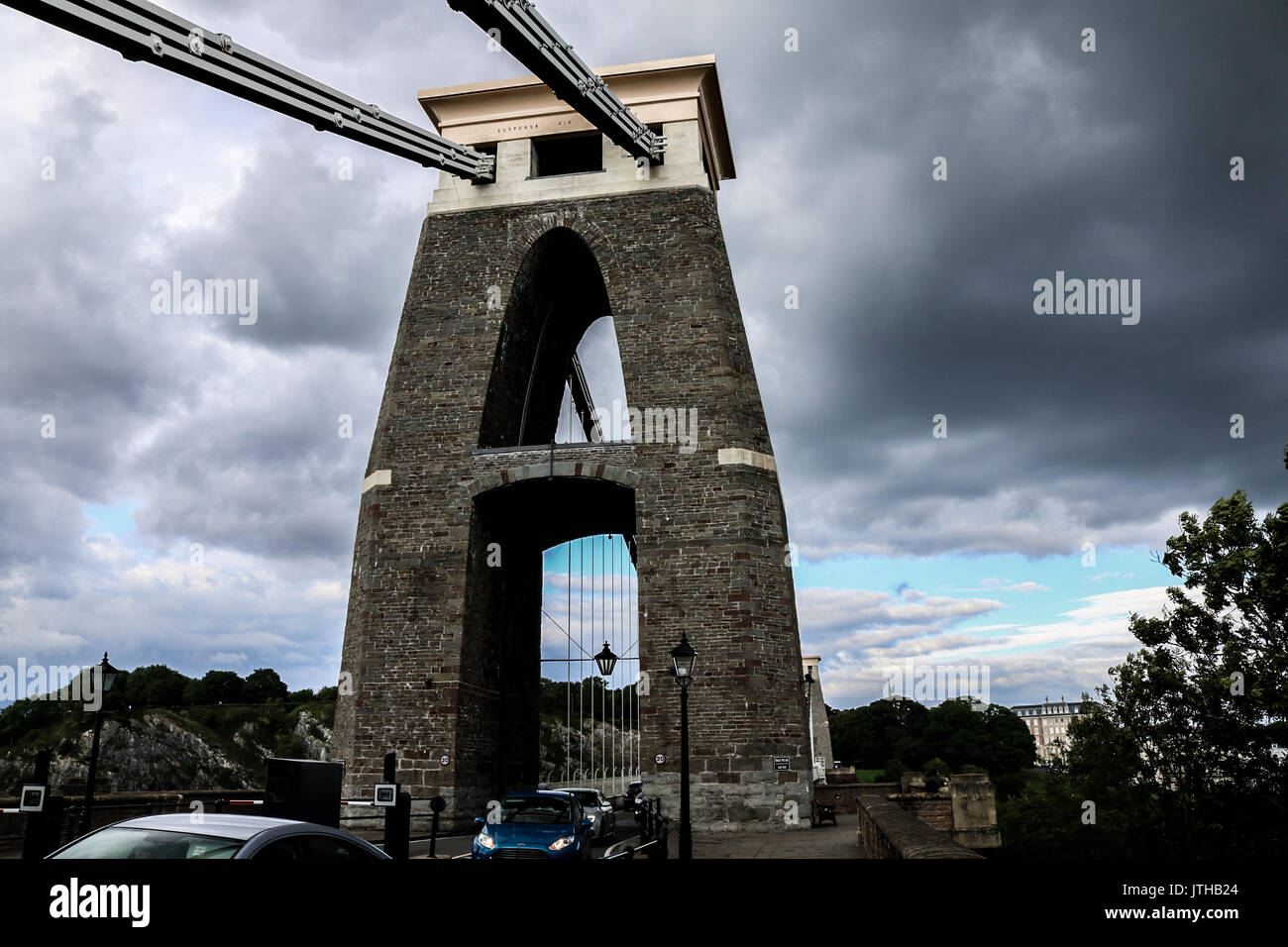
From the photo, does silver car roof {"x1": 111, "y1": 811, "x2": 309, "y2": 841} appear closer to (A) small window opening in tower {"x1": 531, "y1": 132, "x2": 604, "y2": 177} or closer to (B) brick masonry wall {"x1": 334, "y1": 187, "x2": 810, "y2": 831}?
(B) brick masonry wall {"x1": 334, "y1": 187, "x2": 810, "y2": 831}

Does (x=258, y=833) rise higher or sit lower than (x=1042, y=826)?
higher

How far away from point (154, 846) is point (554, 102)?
2460cm

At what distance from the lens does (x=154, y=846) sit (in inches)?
232

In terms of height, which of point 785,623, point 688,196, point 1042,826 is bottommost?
point 1042,826

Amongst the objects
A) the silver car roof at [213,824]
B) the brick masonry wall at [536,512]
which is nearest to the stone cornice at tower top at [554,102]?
the brick masonry wall at [536,512]

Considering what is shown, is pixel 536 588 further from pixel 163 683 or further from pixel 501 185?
pixel 163 683

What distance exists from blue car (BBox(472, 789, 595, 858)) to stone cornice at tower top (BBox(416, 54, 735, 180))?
19108 mm

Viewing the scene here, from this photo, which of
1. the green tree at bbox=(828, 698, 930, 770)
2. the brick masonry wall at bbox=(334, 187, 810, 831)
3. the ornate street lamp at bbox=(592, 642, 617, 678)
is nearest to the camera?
the ornate street lamp at bbox=(592, 642, 617, 678)

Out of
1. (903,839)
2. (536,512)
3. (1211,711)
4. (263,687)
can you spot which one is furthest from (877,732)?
(903,839)

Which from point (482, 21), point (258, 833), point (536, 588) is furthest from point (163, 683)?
point (258, 833)

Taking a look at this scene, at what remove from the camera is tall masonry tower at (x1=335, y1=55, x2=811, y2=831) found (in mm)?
21422

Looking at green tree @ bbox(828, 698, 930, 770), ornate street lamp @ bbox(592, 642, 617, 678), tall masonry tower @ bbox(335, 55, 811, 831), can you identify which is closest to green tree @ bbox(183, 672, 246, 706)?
green tree @ bbox(828, 698, 930, 770)
